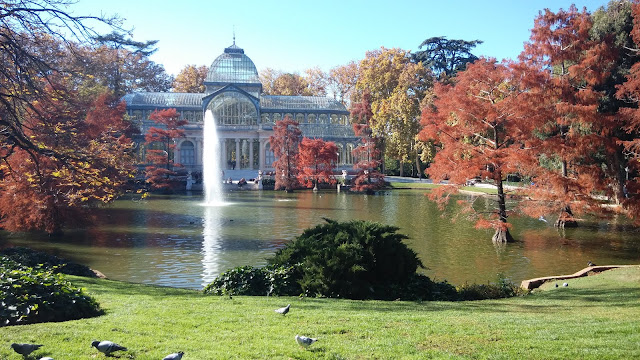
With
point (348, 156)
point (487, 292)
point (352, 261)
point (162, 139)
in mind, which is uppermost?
point (162, 139)

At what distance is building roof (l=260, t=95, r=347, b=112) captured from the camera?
59.4 m

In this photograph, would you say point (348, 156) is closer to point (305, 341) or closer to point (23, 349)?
point (305, 341)

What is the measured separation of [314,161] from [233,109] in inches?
615

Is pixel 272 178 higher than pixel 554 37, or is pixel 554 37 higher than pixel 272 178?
pixel 554 37

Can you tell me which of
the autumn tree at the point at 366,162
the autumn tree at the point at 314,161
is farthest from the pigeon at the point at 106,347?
the autumn tree at the point at 314,161

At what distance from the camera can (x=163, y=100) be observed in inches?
2243

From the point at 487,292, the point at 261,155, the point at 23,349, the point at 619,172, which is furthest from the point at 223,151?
the point at 23,349

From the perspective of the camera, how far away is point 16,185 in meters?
17.6

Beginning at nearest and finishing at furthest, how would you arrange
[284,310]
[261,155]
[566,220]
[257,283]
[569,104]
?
[284,310] < [257,283] < [569,104] < [566,220] < [261,155]

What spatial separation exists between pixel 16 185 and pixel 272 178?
32.3m

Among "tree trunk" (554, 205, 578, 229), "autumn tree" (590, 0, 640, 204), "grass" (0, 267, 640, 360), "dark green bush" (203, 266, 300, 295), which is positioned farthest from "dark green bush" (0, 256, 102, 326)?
"autumn tree" (590, 0, 640, 204)

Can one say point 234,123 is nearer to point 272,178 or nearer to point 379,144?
point 272,178

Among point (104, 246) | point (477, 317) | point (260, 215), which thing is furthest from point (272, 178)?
point (477, 317)

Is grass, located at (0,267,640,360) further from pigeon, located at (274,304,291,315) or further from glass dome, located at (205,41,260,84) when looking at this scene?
glass dome, located at (205,41,260,84)
